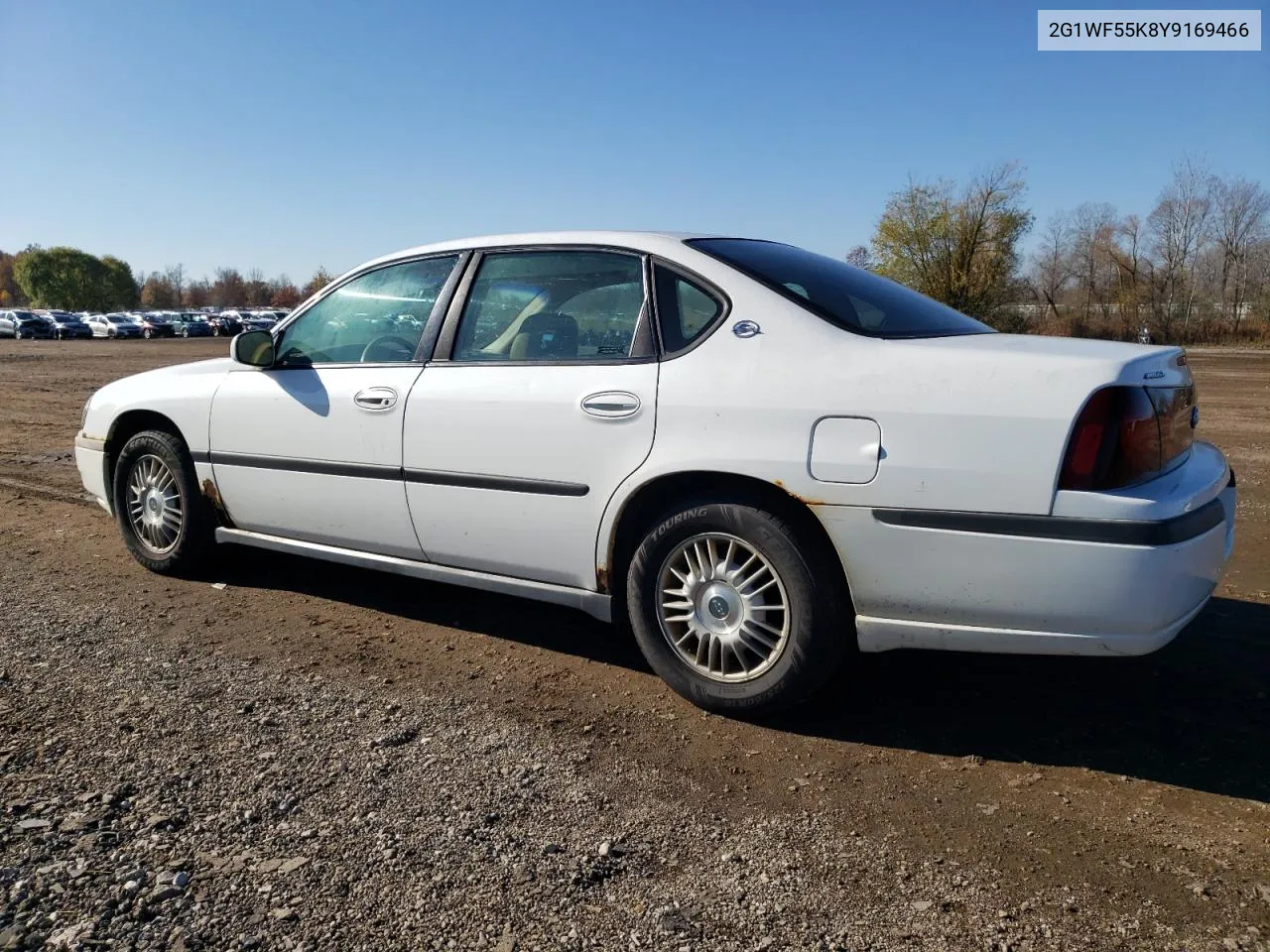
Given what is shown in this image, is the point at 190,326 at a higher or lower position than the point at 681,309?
higher

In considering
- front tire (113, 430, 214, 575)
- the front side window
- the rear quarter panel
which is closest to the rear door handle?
the rear quarter panel

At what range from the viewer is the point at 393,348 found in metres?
4.22

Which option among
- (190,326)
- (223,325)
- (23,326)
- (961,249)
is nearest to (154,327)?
(190,326)

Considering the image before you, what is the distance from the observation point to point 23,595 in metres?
4.71

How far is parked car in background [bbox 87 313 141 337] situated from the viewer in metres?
58.1

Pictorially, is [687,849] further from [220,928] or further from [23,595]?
[23,595]

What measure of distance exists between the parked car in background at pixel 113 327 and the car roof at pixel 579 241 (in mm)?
61715

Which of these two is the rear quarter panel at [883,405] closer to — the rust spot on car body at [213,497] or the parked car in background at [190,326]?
the rust spot on car body at [213,497]

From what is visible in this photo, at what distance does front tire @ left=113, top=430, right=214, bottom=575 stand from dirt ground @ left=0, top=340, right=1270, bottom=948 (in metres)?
0.16

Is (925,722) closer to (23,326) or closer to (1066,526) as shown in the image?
(1066,526)

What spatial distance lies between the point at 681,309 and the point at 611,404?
0.43 m

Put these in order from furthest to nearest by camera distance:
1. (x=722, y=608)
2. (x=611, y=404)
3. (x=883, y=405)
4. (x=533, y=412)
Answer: (x=533, y=412), (x=611, y=404), (x=722, y=608), (x=883, y=405)

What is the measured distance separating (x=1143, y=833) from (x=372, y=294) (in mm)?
3640

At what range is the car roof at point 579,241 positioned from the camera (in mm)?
3705
